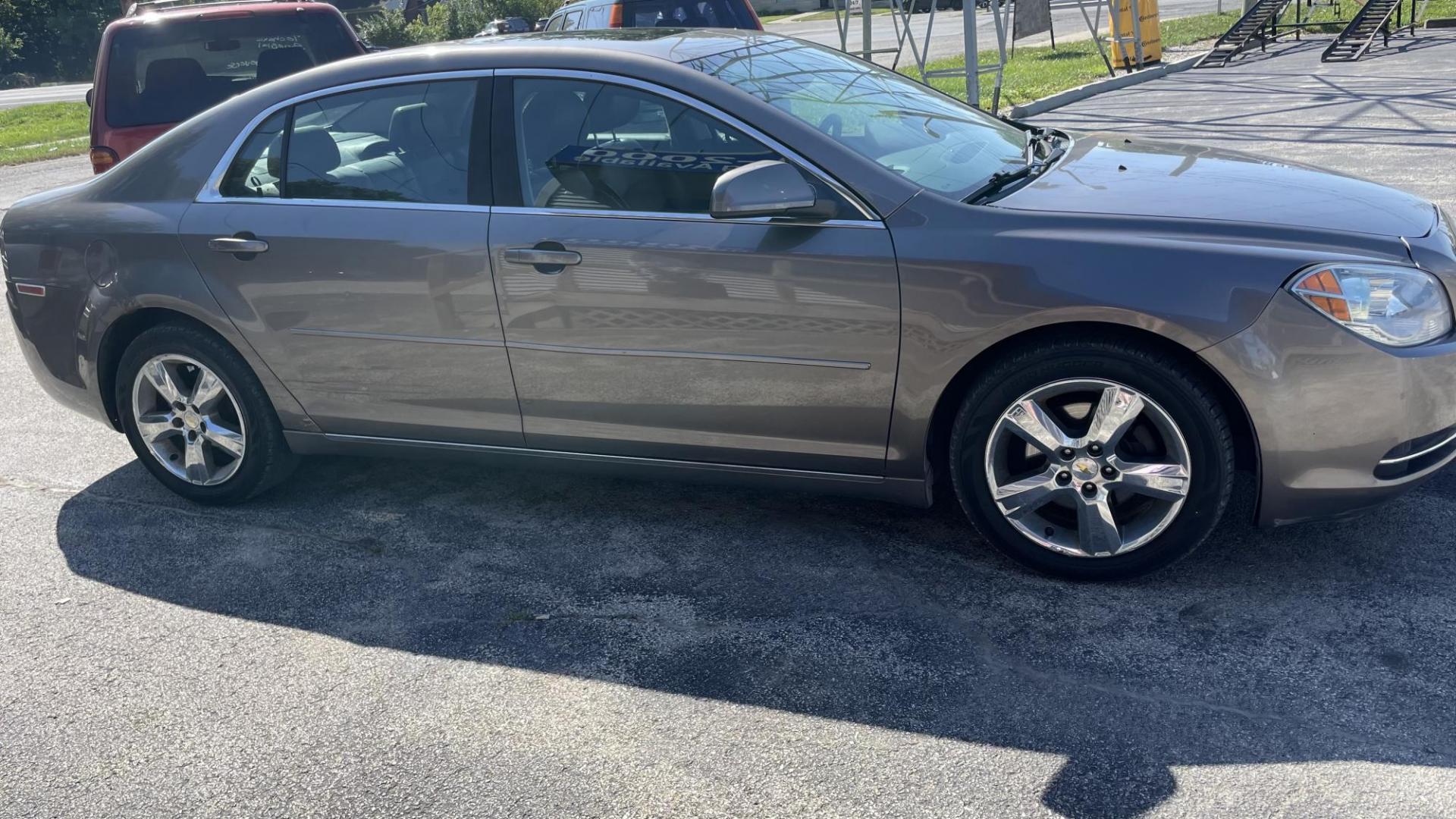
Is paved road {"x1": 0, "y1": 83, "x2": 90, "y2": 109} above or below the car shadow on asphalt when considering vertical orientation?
above

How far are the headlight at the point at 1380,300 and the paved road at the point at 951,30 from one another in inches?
834

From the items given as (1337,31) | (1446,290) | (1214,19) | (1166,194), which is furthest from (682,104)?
(1214,19)

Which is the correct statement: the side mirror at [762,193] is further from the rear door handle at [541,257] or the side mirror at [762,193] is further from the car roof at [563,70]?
the rear door handle at [541,257]

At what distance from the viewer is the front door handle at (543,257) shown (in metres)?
Answer: 4.00

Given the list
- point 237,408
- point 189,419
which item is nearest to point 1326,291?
point 237,408

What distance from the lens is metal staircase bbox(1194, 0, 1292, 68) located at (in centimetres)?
1941

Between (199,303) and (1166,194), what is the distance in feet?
10.6

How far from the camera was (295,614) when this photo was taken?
3.98m

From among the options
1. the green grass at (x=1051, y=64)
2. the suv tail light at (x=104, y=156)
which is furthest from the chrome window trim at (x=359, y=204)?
the green grass at (x=1051, y=64)

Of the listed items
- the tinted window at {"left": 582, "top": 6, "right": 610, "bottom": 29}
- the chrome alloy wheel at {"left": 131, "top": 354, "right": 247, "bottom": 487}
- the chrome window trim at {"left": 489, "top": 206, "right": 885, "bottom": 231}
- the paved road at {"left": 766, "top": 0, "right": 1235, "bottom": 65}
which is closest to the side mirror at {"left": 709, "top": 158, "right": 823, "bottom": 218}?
the chrome window trim at {"left": 489, "top": 206, "right": 885, "bottom": 231}

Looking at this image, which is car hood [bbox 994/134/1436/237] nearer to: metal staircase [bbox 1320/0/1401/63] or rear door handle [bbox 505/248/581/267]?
rear door handle [bbox 505/248/581/267]

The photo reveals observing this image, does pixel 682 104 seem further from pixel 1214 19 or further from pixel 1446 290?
pixel 1214 19

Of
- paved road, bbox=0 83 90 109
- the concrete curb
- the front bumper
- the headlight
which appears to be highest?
the headlight

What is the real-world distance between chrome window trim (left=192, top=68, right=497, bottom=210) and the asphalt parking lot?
1143 mm
